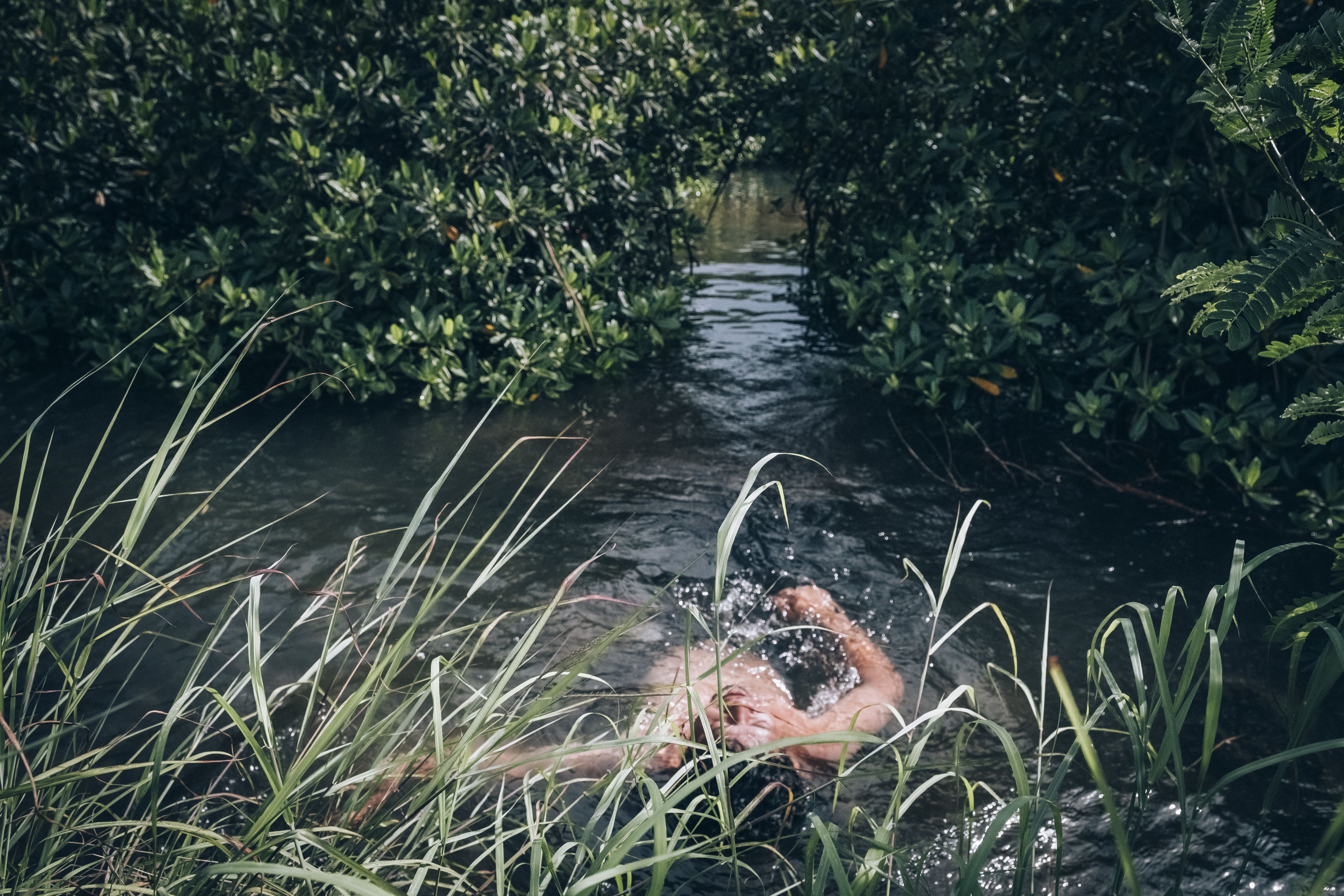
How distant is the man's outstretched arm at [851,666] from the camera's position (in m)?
2.97

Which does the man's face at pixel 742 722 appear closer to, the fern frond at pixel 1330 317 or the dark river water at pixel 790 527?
the dark river water at pixel 790 527

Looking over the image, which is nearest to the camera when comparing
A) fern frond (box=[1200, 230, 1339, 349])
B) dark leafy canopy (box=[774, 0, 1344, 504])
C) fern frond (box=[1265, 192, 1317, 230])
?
fern frond (box=[1200, 230, 1339, 349])

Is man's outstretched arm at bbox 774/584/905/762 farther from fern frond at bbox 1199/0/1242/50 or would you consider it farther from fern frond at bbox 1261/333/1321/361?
fern frond at bbox 1199/0/1242/50

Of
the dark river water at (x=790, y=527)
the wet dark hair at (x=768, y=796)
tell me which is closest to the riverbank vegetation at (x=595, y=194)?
the dark river water at (x=790, y=527)

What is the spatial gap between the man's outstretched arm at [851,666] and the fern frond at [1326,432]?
1.37 metres

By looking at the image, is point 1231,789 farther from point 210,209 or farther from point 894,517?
point 210,209

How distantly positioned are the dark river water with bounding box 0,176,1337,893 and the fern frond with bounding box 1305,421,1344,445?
106 centimetres

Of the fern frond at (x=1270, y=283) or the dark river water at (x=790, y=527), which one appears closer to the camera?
the fern frond at (x=1270, y=283)

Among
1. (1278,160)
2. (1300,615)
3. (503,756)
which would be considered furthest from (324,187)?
(1300,615)

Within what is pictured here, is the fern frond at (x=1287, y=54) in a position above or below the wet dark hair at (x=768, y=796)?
above

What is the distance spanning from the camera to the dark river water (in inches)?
114

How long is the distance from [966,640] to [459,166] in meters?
4.35

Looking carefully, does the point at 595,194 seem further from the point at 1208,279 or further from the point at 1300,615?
the point at 1300,615

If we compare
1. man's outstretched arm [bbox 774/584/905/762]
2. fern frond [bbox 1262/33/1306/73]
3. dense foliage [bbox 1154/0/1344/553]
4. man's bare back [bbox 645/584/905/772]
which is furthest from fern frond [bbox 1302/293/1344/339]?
man's outstretched arm [bbox 774/584/905/762]
